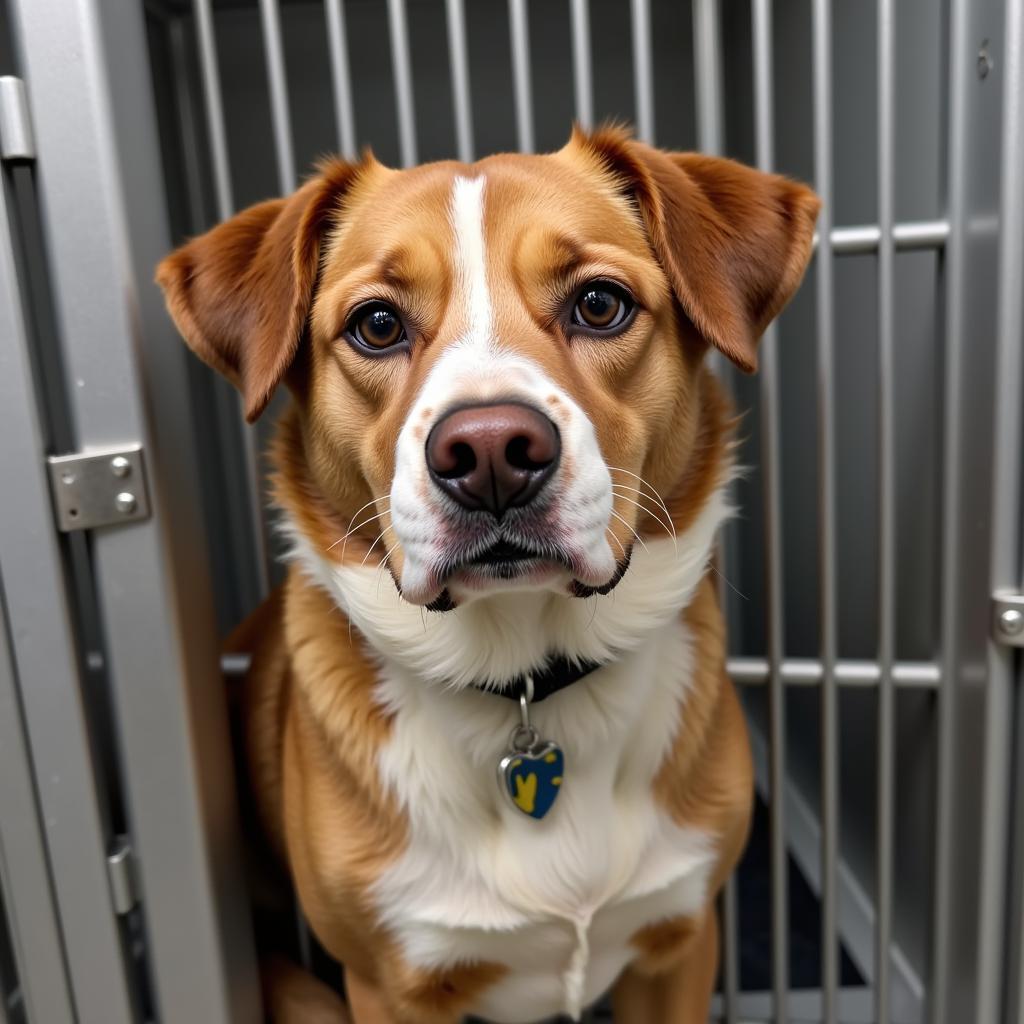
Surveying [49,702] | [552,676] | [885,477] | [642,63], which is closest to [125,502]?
[49,702]

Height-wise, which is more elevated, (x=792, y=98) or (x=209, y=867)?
(x=792, y=98)

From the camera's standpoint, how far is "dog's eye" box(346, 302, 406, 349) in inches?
37.0

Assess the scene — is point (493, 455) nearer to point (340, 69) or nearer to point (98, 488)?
point (98, 488)

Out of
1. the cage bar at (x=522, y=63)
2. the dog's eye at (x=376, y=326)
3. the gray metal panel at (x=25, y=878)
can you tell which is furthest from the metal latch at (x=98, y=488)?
the cage bar at (x=522, y=63)

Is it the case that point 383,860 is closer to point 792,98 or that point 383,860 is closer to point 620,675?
point 620,675

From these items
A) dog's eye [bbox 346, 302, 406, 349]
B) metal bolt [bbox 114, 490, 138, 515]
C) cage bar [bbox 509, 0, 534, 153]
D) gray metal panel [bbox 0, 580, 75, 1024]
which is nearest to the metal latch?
metal bolt [bbox 114, 490, 138, 515]

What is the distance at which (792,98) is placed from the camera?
5.69ft

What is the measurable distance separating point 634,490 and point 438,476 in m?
0.23

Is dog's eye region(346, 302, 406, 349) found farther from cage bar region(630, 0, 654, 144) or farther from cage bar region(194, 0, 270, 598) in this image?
cage bar region(630, 0, 654, 144)

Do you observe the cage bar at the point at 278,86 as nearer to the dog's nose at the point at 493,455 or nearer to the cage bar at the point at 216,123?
the cage bar at the point at 216,123

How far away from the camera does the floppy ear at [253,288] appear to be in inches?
38.5

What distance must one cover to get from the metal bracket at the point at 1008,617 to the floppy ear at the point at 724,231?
454 mm

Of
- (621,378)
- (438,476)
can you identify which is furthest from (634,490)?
(438,476)

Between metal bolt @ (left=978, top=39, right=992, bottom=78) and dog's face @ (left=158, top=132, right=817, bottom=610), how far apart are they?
0.28 m
